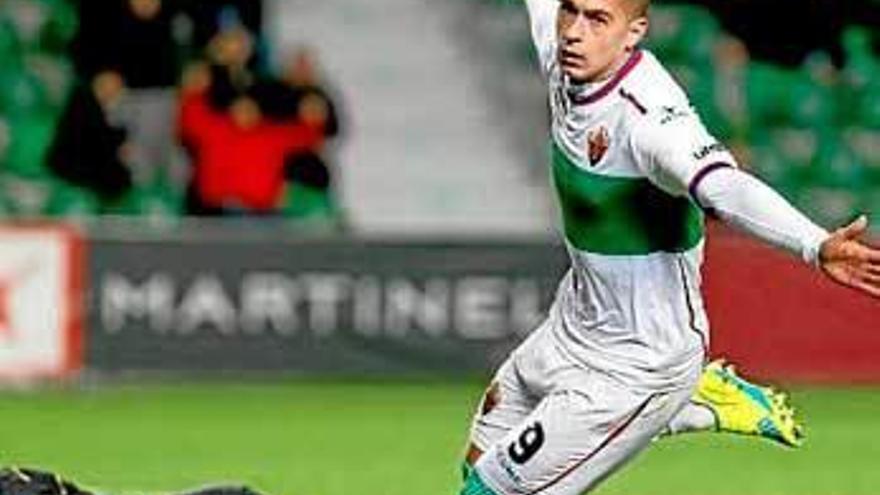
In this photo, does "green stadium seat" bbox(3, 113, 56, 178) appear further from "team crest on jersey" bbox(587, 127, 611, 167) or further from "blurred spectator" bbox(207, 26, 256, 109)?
"team crest on jersey" bbox(587, 127, 611, 167)

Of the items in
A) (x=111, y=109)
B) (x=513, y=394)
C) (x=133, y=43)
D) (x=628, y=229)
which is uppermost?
(x=628, y=229)

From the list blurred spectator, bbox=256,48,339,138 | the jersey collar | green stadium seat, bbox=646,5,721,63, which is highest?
the jersey collar

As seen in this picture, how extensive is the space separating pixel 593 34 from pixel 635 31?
0.45 ft

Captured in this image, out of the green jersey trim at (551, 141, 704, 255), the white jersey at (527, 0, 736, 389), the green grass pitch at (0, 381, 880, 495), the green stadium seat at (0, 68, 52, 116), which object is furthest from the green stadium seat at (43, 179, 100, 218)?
the green jersey trim at (551, 141, 704, 255)

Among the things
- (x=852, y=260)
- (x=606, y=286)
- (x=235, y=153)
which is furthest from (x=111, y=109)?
(x=852, y=260)

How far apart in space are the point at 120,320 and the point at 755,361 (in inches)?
147

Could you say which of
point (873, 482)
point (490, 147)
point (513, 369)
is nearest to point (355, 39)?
point (490, 147)

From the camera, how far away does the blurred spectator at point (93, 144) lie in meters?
18.1

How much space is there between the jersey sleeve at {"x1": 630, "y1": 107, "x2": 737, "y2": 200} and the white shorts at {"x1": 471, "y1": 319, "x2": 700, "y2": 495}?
2.41 feet

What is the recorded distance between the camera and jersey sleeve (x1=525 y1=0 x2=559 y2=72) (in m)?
8.76

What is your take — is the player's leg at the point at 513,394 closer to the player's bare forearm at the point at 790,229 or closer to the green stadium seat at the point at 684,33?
the player's bare forearm at the point at 790,229

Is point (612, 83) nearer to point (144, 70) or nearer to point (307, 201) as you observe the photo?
point (307, 201)

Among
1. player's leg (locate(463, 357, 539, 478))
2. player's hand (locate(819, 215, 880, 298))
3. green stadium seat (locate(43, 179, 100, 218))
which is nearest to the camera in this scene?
player's hand (locate(819, 215, 880, 298))

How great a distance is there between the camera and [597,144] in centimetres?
809
